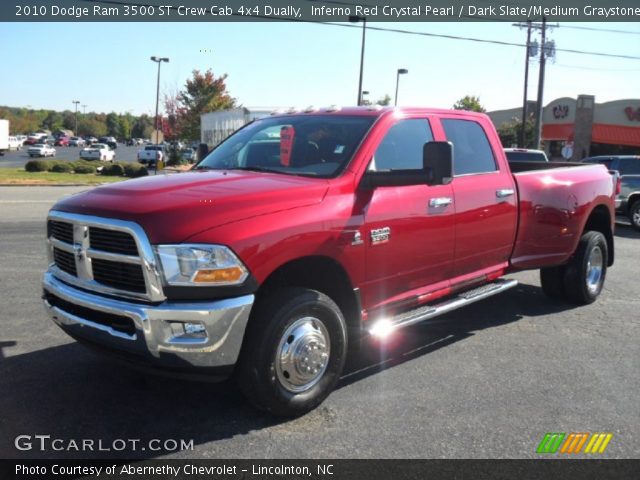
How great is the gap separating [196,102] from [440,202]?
168ft

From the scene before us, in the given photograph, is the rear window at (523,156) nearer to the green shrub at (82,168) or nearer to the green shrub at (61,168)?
the green shrub at (82,168)

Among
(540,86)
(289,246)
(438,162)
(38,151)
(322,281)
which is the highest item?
(540,86)

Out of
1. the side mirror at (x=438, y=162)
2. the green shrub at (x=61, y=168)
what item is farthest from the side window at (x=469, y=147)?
the green shrub at (x=61, y=168)

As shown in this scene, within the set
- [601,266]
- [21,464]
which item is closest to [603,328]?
[601,266]

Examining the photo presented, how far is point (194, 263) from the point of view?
332 centimetres

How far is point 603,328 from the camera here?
603 centimetres

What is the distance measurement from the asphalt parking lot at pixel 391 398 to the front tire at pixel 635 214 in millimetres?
9623

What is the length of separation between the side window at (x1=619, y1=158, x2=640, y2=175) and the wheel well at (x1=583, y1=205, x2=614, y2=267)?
947 cm

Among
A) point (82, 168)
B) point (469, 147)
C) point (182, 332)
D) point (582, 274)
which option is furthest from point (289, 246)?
point (82, 168)

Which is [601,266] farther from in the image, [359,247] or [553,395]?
[359,247]

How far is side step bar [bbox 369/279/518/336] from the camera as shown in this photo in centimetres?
432

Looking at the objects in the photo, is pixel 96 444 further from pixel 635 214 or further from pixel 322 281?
pixel 635 214

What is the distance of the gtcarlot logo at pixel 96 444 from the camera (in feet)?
11.2

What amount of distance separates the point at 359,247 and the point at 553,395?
177 cm
